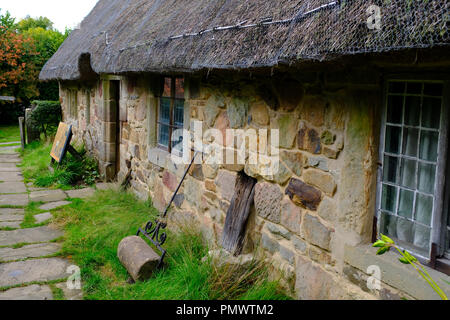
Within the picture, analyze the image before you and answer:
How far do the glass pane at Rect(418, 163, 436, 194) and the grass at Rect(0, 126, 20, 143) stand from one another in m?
14.6

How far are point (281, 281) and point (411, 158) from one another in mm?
1355

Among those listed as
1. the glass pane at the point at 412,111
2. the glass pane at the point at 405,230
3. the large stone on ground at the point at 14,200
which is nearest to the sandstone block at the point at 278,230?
the glass pane at the point at 405,230

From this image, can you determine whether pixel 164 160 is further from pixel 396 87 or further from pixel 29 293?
pixel 396 87

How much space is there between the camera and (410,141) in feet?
7.50

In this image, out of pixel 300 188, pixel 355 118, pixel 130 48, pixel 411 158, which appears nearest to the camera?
pixel 411 158

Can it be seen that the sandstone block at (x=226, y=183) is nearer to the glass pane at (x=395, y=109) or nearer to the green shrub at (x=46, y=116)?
the glass pane at (x=395, y=109)

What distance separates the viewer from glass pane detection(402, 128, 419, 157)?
2.26 metres

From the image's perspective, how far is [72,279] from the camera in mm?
3688

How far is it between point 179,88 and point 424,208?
3272 mm

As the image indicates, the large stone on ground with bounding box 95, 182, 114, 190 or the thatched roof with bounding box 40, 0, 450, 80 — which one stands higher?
the thatched roof with bounding box 40, 0, 450, 80

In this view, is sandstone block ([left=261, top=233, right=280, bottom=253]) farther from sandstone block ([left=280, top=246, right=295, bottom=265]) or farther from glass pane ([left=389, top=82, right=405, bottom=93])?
glass pane ([left=389, top=82, right=405, bottom=93])

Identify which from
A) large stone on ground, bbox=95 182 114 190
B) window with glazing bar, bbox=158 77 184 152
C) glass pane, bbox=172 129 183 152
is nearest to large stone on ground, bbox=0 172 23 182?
large stone on ground, bbox=95 182 114 190

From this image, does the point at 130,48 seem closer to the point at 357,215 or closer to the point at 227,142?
the point at 227,142

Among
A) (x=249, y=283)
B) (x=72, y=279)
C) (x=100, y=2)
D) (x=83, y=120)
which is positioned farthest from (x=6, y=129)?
(x=249, y=283)
